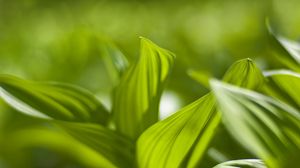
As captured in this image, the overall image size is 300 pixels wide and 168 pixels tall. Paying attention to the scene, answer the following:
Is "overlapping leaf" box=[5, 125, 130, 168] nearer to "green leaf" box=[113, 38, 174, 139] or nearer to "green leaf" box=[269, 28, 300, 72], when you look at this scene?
"green leaf" box=[113, 38, 174, 139]

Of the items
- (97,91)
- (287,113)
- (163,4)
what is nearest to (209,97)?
(287,113)

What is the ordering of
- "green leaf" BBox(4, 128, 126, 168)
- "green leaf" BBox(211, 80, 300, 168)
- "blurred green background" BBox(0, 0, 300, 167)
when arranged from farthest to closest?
"blurred green background" BBox(0, 0, 300, 167) → "green leaf" BBox(4, 128, 126, 168) → "green leaf" BBox(211, 80, 300, 168)

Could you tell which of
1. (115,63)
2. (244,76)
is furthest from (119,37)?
(244,76)

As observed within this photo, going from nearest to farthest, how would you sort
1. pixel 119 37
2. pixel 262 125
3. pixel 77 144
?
pixel 262 125
pixel 77 144
pixel 119 37

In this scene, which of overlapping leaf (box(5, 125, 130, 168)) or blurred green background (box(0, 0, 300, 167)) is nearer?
overlapping leaf (box(5, 125, 130, 168))

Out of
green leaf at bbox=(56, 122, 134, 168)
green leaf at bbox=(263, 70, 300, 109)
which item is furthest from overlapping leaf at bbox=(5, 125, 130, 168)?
green leaf at bbox=(263, 70, 300, 109)

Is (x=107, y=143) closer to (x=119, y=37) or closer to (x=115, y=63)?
(x=115, y=63)

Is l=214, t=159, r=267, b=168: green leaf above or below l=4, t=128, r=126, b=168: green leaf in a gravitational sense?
above
